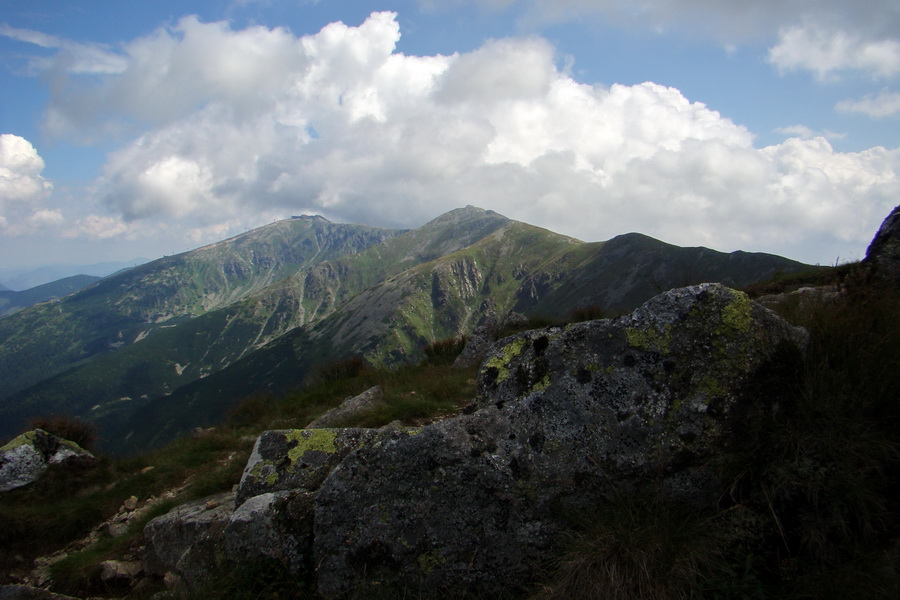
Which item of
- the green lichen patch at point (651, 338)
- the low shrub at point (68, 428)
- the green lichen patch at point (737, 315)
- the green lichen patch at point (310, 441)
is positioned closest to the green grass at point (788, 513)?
the green lichen patch at point (737, 315)

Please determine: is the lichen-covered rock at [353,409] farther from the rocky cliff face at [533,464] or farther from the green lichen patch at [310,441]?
the rocky cliff face at [533,464]

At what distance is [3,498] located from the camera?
10.0m

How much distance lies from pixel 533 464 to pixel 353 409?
718 centimetres

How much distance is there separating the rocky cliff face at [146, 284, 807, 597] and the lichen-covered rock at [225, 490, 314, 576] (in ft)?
0.04

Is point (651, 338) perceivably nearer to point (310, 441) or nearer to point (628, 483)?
point (628, 483)

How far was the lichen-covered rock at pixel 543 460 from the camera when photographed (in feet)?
12.4

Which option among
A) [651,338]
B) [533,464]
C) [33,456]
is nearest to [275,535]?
[533,464]

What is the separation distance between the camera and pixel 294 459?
18.1ft

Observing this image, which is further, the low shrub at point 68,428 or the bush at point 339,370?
the bush at point 339,370

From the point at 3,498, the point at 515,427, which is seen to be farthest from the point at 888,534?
the point at 3,498

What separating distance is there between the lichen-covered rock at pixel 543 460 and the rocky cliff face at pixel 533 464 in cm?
1

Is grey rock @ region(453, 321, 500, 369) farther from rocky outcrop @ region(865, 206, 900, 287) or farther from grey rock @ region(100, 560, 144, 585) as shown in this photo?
grey rock @ region(100, 560, 144, 585)

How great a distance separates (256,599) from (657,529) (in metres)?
3.36

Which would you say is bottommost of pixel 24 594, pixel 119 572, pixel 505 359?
pixel 119 572
